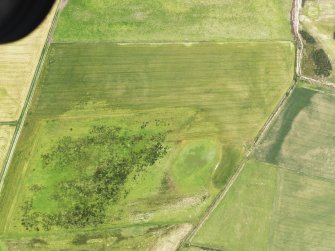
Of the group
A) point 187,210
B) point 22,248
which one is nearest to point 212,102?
point 187,210

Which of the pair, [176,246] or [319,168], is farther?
[319,168]

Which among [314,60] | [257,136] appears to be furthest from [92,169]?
[314,60]

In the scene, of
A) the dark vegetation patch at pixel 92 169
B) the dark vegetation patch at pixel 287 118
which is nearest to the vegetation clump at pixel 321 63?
the dark vegetation patch at pixel 287 118

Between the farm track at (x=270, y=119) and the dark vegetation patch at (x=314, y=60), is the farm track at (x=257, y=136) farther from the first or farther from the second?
the dark vegetation patch at (x=314, y=60)

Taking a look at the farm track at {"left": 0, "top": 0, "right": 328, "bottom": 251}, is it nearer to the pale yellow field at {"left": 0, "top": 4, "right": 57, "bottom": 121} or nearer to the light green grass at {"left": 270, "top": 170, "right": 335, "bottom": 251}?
the pale yellow field at {"left": 0, "top": 4, "right": 57, "bottom": 121}

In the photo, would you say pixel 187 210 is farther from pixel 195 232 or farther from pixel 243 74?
pixel 243 74

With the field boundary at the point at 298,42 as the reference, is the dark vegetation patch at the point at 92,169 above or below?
below

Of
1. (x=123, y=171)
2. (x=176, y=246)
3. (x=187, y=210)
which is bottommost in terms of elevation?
(x=176, y=246)
